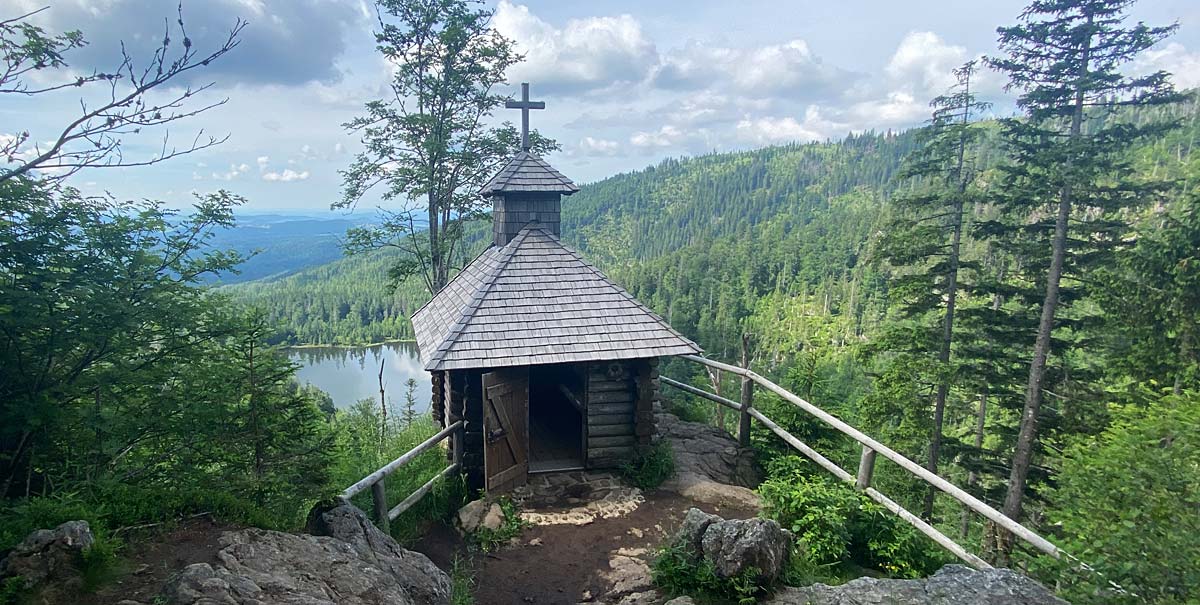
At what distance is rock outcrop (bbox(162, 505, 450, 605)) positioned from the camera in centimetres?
310

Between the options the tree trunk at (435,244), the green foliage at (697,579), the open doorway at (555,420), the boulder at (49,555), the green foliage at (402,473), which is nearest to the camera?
the boulder at (49,555)

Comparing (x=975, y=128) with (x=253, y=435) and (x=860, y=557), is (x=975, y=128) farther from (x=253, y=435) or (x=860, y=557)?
(x=253, y=435)

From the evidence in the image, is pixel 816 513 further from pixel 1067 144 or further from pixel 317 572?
pixel 1067 144

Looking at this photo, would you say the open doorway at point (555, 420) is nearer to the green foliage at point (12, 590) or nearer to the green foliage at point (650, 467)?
the green foliage at point (650, 467)

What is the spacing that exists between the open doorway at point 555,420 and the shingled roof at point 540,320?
1.44 meters

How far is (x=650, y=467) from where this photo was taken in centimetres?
883

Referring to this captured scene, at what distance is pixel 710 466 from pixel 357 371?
9477 cm

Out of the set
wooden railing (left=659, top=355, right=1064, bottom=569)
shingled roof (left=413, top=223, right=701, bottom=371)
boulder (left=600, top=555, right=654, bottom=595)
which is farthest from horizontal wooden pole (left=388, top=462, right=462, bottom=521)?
wooden railing (left=659, top=355, right=1064, bottom=569)

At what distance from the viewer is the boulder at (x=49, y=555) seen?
112 inches

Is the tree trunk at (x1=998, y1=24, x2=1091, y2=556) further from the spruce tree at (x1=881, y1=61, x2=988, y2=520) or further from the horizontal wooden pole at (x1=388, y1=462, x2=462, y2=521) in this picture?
the horizontal wooden pole at (x1=388, y1=462, x2=462, y2=521)

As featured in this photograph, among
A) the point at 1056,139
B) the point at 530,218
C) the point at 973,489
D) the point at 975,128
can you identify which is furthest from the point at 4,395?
the point at 973,489

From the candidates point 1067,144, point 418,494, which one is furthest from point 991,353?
point 418,494

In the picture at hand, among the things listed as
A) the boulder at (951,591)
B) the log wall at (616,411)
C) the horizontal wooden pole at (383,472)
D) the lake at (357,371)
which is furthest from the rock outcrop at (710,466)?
the lake at (357,371)

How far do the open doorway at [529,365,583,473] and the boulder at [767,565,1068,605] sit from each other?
18.0 ft
